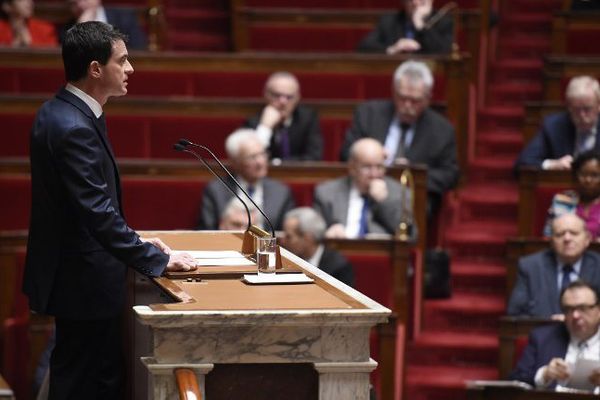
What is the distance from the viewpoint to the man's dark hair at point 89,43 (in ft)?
5.10

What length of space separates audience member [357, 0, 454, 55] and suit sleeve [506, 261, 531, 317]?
999mm

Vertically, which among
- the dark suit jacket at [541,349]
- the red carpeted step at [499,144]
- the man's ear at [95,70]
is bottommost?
the dark suit jacket at [541,349]

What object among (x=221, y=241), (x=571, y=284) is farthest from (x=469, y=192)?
(x=221, y=241)

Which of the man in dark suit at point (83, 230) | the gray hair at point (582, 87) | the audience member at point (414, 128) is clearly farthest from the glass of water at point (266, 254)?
the gray hair at point (582, 87)

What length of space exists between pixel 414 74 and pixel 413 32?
1.73 ft

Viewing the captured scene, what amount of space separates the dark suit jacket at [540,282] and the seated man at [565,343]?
0.21 meters

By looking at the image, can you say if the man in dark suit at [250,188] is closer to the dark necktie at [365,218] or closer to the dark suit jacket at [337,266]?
the dark necktie at [365,218]

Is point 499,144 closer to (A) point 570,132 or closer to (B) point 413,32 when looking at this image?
(B) point 413,32

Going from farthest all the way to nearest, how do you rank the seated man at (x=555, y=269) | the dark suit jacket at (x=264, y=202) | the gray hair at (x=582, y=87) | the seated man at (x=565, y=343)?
the gray hair at (x=582, y=87) → the dark suit jacket at (x=264, y=202) → the seated man at (x=555, y=269) → the seated man at (x=565, y=343)

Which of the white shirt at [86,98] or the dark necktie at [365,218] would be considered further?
the dark necktie at [365,218]

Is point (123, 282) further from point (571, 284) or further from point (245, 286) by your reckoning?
point (571, 284)

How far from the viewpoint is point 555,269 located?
2906 millimetres

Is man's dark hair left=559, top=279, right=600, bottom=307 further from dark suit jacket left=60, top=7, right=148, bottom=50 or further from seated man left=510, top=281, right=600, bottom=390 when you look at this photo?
dark suit jacket left=60, top=7, right=148, bottom=50

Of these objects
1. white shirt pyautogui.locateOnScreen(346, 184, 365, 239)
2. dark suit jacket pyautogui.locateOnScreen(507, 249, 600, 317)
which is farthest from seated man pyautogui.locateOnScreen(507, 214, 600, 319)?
white shirt pyautogui.locateOnScreen(346, 184, 365, 239)
